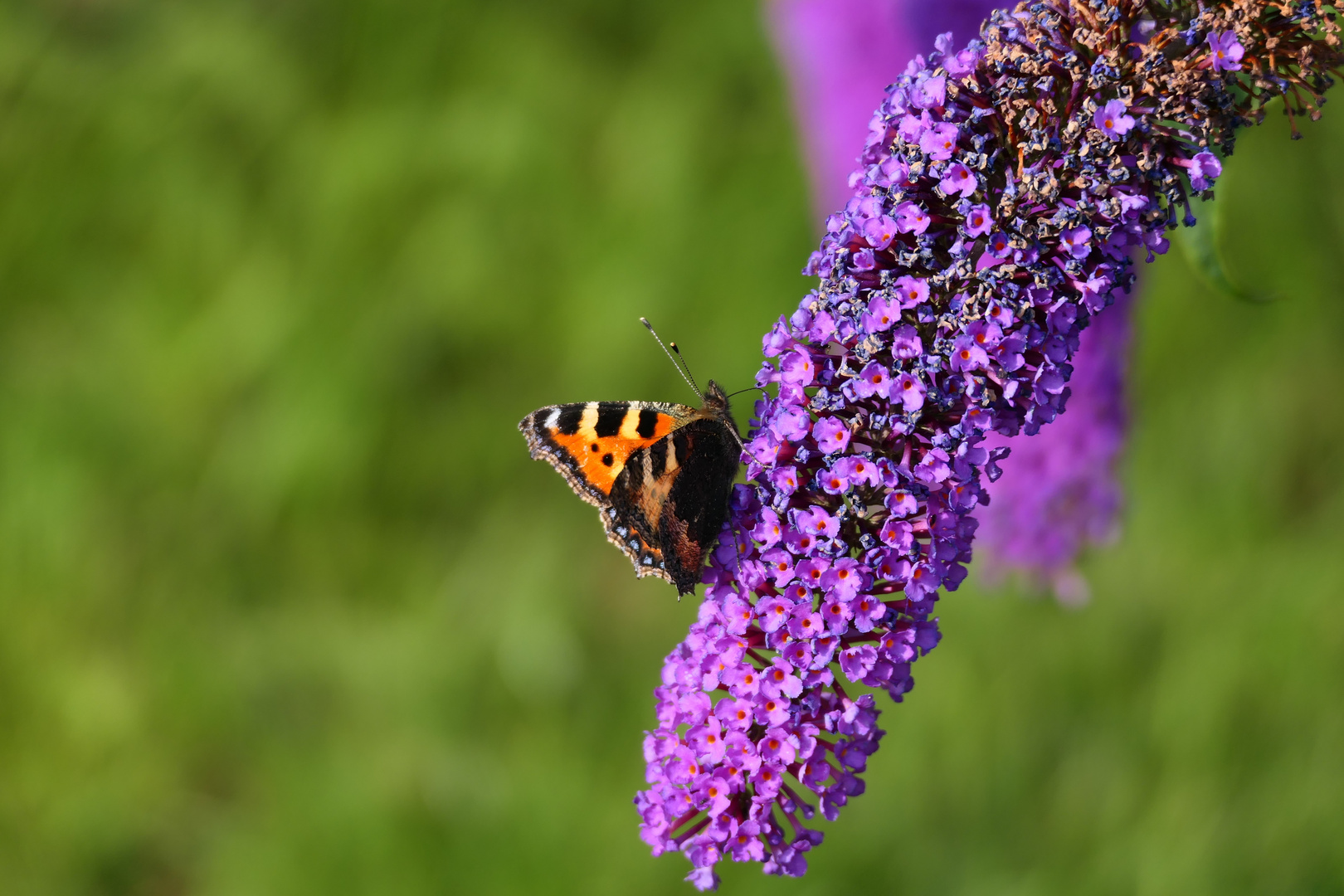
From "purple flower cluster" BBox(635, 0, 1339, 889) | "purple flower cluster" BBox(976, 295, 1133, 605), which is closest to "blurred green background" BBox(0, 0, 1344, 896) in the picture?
"purple flower cluster" BBox(976, 295, 1133, 605)

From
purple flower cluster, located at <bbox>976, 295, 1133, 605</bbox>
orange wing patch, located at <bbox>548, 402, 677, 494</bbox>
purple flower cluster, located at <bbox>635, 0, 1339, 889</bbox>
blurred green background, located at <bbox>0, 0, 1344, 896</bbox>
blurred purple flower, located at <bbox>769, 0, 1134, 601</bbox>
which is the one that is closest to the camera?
purple flower cluster, located at <bbox>635, 0, 1339, 889</bbox>

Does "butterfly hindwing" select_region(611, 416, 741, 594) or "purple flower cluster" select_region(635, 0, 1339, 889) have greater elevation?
"butterfly hindwing" select_region(611, 416, 741, 594)

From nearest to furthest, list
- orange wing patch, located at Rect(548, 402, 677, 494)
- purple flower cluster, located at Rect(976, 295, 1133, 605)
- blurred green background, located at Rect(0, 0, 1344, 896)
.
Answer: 1. orange wing patch, located at Rect(548, 402, 677, 494)
2. purple flower cluster, located at Rect(976, 295, 1133, 605)
3. blurred green background, located at Rect(0, 0, 1344, 896)

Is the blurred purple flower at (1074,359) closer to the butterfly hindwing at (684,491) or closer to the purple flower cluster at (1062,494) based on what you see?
the purple flower cluster at (1062,494)

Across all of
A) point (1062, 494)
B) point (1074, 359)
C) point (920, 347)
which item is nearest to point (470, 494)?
point (1062, 494)

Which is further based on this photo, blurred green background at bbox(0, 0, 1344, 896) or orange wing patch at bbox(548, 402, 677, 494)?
blurred green background at bbox(0, 0, 1344, 896)

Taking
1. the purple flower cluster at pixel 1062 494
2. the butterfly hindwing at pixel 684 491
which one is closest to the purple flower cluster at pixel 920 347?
the butterfly hindwing at pixel 684 491

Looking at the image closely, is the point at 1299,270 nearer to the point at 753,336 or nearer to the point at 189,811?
the point at 753,336

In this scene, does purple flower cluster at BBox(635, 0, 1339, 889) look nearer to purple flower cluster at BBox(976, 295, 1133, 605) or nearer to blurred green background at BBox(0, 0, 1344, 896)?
purple flower cluster at BBox(976, 295, 1133, 605)
